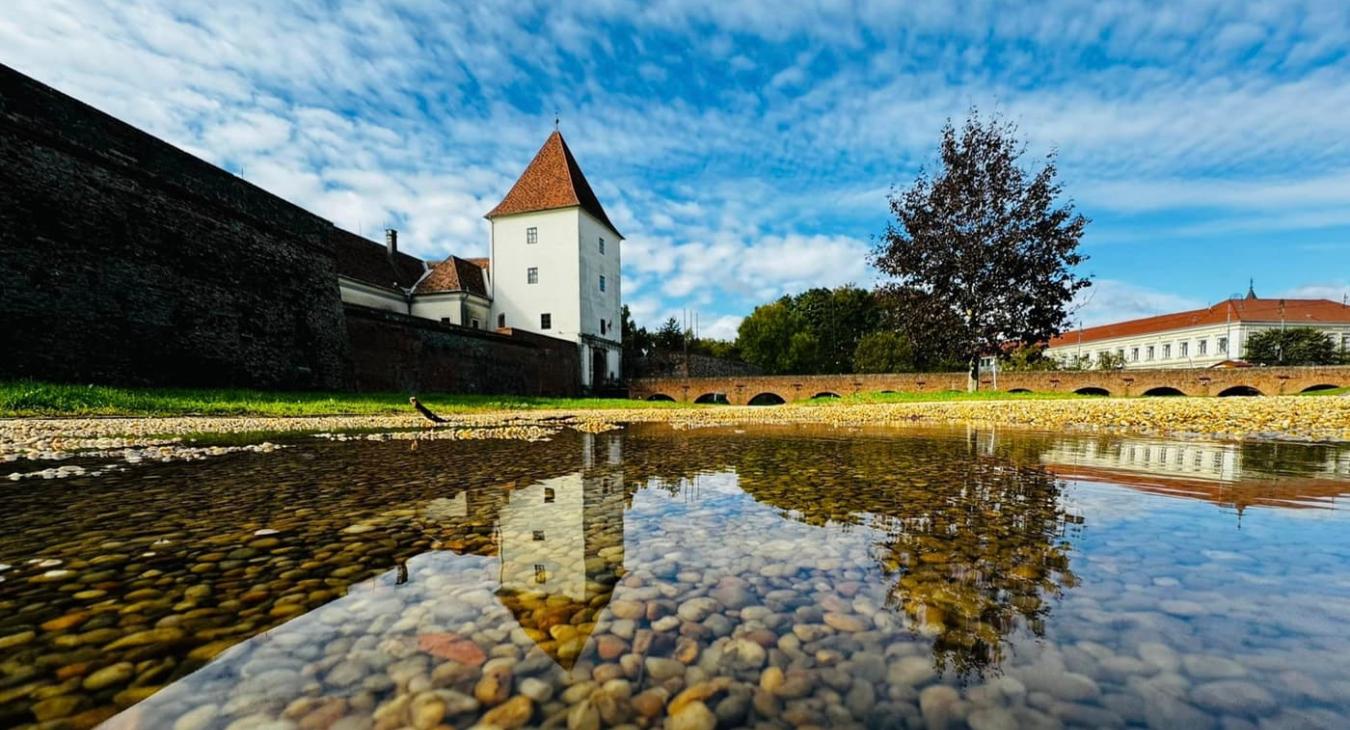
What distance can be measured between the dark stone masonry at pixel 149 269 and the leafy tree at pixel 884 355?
4217 cm

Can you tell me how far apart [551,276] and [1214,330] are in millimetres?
72292

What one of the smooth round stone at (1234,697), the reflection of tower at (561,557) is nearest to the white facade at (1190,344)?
the reflection of tower at (561,557)

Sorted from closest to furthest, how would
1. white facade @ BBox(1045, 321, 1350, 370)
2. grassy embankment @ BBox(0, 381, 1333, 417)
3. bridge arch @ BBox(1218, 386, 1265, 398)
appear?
grassy embankment @ BBox(0, 381, 1333, 417) → bridge arch @ BBox(1218, 386, 1265, 398) → white facade @ BBox(1045, 321, 1350, 370)

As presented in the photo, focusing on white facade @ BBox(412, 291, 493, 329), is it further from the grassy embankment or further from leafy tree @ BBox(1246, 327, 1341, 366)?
leafy tree @ BBox(1246, 327, 1341, 366)

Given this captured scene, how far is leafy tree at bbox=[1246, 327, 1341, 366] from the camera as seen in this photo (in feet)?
174

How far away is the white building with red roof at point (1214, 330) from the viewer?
60.7 meters

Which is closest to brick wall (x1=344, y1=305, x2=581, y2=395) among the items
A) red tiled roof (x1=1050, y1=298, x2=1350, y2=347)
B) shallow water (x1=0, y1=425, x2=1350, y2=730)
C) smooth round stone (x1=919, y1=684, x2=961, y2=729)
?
shallow water (x1=0, y1=425, x2=1350, y2=730)

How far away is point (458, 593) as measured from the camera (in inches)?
79.4

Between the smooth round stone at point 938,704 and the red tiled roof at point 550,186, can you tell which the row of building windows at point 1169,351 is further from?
the smooth round stone at point 938,704

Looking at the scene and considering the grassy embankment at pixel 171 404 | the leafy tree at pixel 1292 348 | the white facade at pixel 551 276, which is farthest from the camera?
the leafy tree at pixel 1292 348

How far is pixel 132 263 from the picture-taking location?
1441 centimetres

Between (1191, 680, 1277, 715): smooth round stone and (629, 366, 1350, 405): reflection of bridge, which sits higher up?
(629, 366, 1350, 405): reflection of bridge

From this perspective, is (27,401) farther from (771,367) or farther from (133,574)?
(771,367)

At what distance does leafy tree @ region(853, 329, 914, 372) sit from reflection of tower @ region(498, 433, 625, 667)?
50492 millimetres
